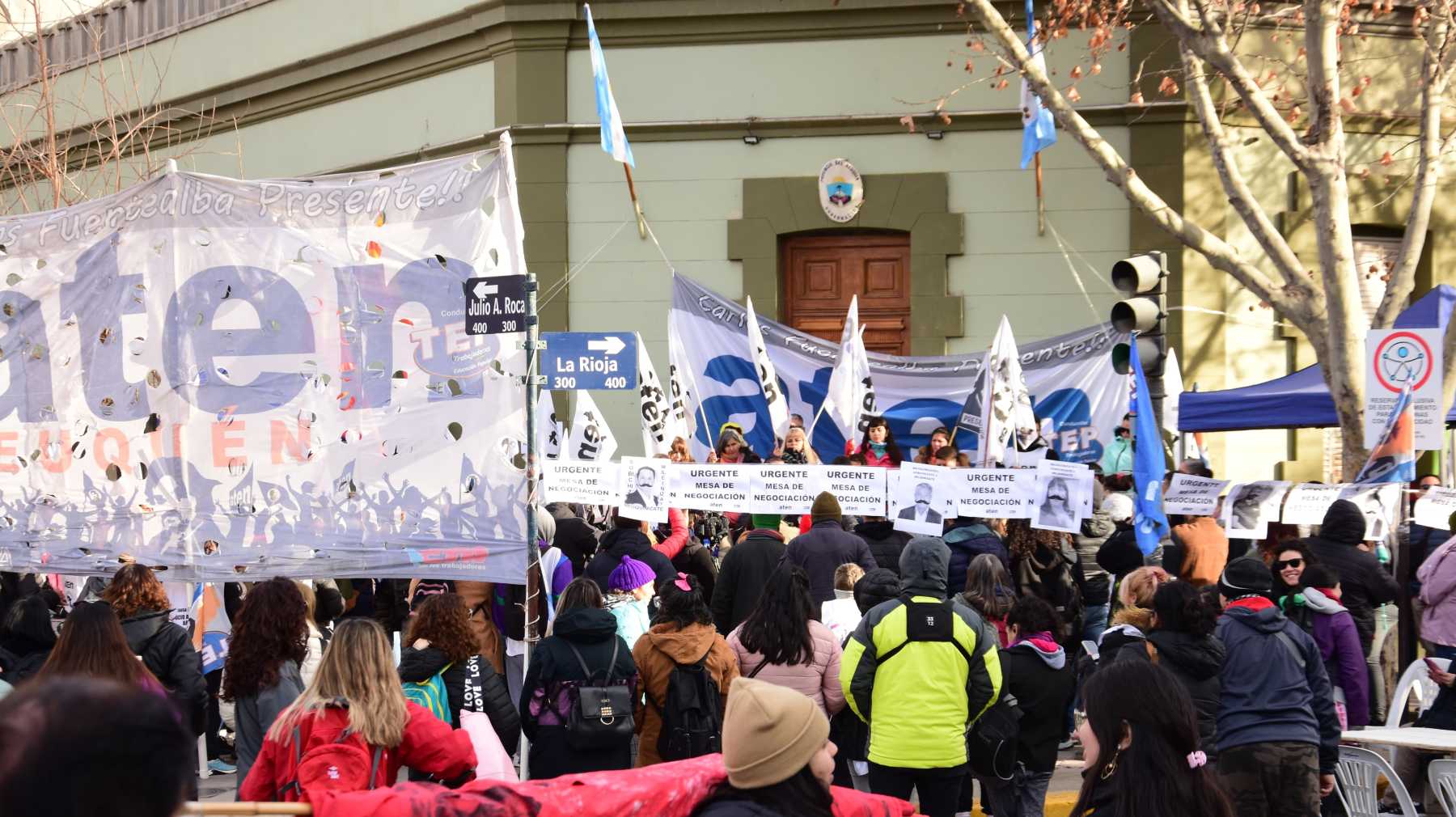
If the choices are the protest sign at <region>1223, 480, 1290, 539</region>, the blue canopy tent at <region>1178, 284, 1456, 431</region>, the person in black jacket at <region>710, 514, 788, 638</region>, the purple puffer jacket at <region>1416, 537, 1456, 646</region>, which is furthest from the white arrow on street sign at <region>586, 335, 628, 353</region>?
the blue canopy tent at <region>1178, 284, 1456, 431</region>

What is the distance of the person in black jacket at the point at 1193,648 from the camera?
20.8 ft

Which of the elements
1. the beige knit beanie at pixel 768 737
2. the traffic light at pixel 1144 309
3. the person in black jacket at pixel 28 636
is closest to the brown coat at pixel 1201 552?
the traffic light at pixel 1144 309

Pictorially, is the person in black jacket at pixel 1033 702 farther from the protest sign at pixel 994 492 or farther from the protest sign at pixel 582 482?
the protest sign at pixel 582 482

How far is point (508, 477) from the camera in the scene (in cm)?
743

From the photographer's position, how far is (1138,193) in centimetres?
1261

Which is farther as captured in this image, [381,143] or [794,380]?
[381,143]

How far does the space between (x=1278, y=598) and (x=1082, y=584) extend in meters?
3.06

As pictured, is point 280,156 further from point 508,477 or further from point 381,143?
point 508,477

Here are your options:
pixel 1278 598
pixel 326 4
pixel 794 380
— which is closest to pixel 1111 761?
pixel 1278 598

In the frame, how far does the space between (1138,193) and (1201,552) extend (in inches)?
160

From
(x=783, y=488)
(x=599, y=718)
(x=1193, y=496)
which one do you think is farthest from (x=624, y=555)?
(x=1193, y=496)

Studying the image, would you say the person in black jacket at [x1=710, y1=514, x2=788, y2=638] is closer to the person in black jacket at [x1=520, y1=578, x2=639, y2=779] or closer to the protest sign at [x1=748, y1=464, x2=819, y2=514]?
the protest sign at [x1=748, y1=464, x2=819, y2=514]

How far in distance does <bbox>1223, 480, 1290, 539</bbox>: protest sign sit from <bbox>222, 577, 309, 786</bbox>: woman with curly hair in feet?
20.5

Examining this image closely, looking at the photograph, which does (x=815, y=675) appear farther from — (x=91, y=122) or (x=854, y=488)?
(x=91, y=122)
